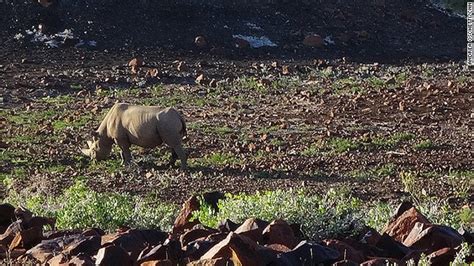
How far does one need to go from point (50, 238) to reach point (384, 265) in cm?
292

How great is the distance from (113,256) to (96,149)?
9.46 metres

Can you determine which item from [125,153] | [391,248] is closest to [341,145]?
[125,153]

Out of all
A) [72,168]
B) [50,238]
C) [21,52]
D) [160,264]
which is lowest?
[21,52]

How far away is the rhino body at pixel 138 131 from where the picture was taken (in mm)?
15125

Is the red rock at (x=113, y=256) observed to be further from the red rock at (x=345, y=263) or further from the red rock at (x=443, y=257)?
the red rock at (x=443, y=257)

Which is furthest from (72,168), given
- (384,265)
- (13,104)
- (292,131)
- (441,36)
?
(441,36)

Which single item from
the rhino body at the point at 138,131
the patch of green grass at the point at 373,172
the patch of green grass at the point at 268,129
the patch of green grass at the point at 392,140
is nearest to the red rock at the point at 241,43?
the patch of green grass at the point at 268,129

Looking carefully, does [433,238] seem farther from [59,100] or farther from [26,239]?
[59,100]

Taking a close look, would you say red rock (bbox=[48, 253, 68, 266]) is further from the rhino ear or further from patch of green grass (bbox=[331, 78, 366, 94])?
patch of green grass (bbox=[331, 78, 366, 94])

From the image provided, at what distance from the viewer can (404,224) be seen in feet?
25.2

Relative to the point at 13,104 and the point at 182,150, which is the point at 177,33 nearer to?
the point at 13,104

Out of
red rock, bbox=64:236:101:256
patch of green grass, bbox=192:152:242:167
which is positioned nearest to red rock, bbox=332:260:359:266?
red rock, bbox=64:236:101:256

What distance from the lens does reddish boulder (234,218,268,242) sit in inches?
283

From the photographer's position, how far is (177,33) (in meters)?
30.3
